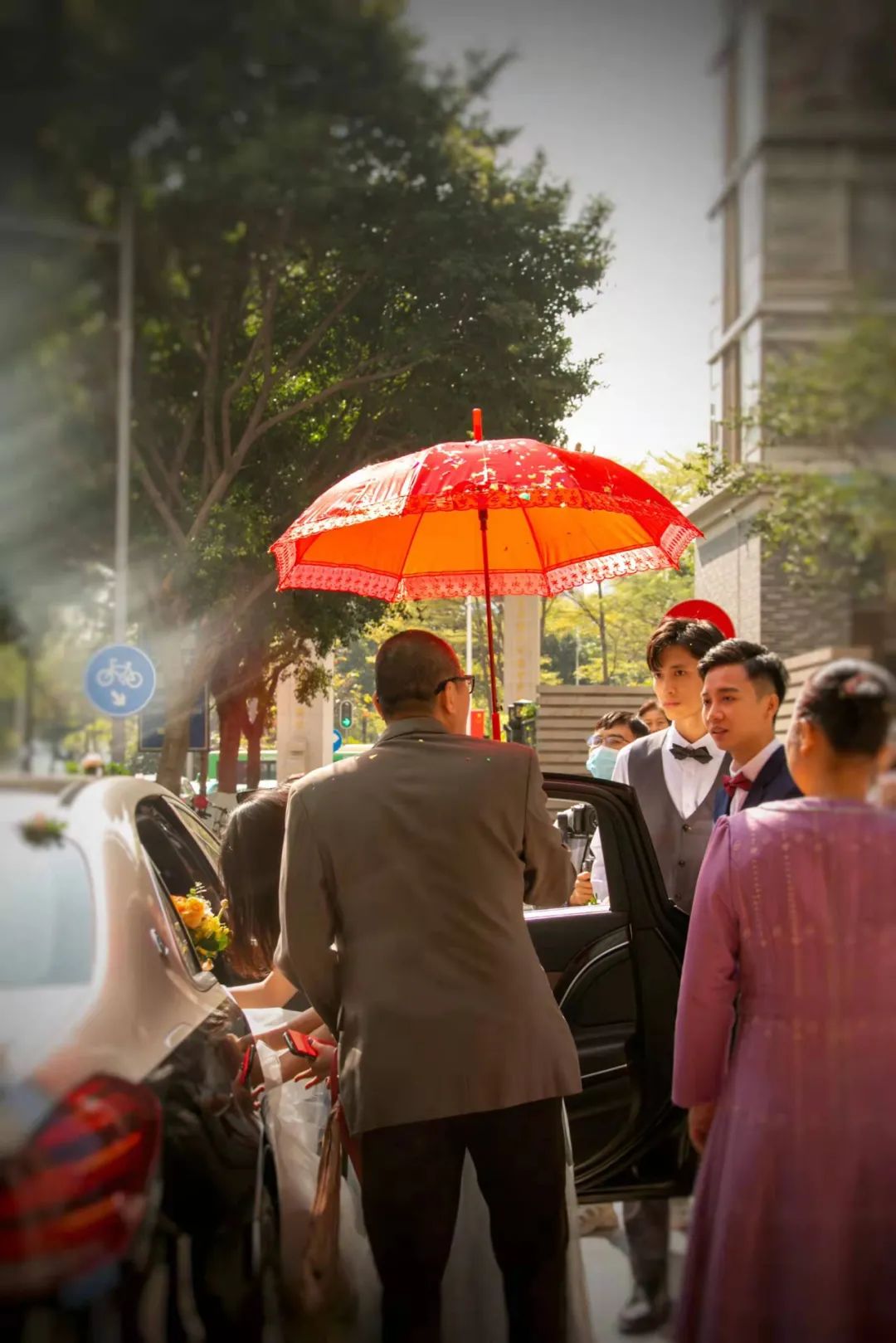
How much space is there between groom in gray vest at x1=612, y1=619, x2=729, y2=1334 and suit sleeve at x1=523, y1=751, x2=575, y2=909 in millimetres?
1133

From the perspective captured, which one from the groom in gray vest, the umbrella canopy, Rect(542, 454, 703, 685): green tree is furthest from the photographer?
the groom in gray vest

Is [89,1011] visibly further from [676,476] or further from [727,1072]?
[676,476]

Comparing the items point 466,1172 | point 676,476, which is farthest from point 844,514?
point 466,1172

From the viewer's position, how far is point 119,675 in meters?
2.08

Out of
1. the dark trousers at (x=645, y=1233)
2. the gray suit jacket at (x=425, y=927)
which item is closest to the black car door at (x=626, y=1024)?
the dark trousers at (x=645, y=1233)

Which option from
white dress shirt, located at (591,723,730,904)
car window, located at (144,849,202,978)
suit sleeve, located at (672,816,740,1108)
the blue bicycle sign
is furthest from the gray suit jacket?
white dress shirt, located at (591,723,730,904)

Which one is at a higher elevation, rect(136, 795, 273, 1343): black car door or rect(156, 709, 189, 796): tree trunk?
rect(156, 709, 189, 796): tree trunk

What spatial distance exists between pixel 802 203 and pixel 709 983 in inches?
47.0

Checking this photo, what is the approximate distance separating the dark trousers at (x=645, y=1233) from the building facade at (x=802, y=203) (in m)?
1.52

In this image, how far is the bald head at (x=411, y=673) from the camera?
8.93 feet

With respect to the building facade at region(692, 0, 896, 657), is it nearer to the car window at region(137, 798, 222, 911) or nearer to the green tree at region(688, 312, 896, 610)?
the green tree at region(688, 312, 896, 610)

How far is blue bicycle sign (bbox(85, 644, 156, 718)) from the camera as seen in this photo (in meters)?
2.04

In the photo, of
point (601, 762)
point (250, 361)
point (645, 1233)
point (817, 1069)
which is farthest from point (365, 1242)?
point (601, 762)

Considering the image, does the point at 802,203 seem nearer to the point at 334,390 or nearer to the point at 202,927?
the point at 334,390
